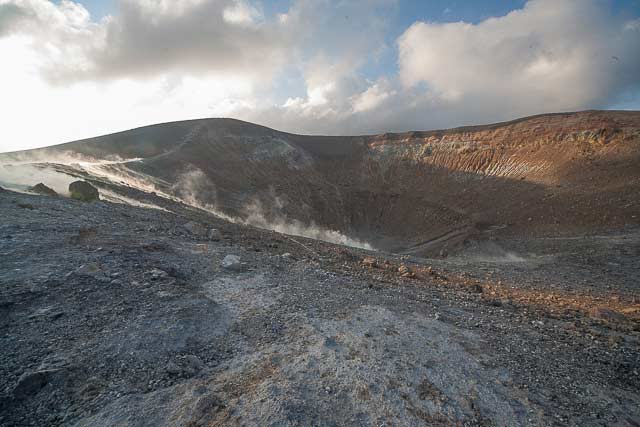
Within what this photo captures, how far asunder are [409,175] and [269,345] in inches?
1554

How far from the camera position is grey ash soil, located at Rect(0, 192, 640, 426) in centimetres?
355

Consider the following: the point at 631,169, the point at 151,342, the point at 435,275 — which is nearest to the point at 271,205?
the point at 435,275

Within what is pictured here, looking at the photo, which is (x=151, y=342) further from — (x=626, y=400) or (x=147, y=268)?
(x=626, y=400)

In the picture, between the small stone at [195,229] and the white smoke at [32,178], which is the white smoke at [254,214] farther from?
the small stone at [195,229]

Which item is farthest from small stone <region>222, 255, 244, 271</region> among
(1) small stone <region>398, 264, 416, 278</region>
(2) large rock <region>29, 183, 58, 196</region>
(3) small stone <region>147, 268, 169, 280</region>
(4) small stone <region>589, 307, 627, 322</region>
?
(2) large rock <region>29, 183, 58, 196</region>

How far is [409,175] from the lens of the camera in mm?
41438

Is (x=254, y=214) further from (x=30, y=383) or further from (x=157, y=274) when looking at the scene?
(x=30, y=383)

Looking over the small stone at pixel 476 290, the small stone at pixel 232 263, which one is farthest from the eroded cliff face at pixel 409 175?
the small stone at pixel 232 263

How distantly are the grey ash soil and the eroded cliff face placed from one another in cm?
1788

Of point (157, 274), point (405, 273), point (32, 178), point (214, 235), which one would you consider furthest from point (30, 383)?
point (32, 178)

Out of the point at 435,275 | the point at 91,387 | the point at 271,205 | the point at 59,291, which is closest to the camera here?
the point at 91,387

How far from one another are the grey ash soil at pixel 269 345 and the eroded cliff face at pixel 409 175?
17.9 metres

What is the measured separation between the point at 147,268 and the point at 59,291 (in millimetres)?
1605

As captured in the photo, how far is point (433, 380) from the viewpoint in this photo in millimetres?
4340
